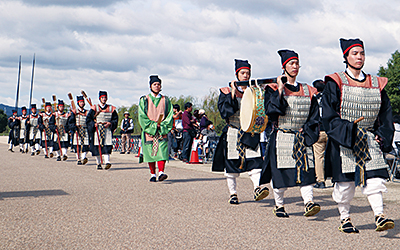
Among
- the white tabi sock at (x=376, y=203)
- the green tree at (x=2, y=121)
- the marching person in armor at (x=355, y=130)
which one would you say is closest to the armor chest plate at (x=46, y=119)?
the marching person in armor at (x=355, y=130)

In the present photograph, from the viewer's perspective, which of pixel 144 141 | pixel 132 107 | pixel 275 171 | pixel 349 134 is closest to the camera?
pixel 349 134

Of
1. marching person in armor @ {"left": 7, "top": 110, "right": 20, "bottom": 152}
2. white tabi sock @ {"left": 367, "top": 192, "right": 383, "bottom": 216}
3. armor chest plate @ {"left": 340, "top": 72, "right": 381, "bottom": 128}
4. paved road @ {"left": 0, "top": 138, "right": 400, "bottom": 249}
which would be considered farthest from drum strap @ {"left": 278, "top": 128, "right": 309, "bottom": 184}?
marching person in armor @ {"left": 7, "top": 110, "right": 20, "bottom": 152}

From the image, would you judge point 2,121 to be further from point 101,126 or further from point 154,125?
point 154,125

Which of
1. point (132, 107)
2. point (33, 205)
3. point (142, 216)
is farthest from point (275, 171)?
point (132, 107)

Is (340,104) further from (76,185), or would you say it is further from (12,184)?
(12,184)

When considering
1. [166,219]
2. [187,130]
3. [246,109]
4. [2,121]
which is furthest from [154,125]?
[2,121]

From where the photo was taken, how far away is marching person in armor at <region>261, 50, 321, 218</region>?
5.46m

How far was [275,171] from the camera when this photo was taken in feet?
18.4

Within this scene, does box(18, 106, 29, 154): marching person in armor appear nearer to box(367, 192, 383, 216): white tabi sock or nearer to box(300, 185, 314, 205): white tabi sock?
box(300, 185, 314, 205): white tabi sock

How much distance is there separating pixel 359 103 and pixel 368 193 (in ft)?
2.91

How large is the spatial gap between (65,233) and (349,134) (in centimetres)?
300

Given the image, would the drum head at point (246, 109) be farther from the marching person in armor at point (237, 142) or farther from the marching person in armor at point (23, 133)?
the marching person in armor at point (23, 133)

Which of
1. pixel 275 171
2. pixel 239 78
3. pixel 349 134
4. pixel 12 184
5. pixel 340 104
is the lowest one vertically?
pixel 12 184

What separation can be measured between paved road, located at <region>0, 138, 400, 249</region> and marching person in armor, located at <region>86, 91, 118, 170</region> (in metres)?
3.72
